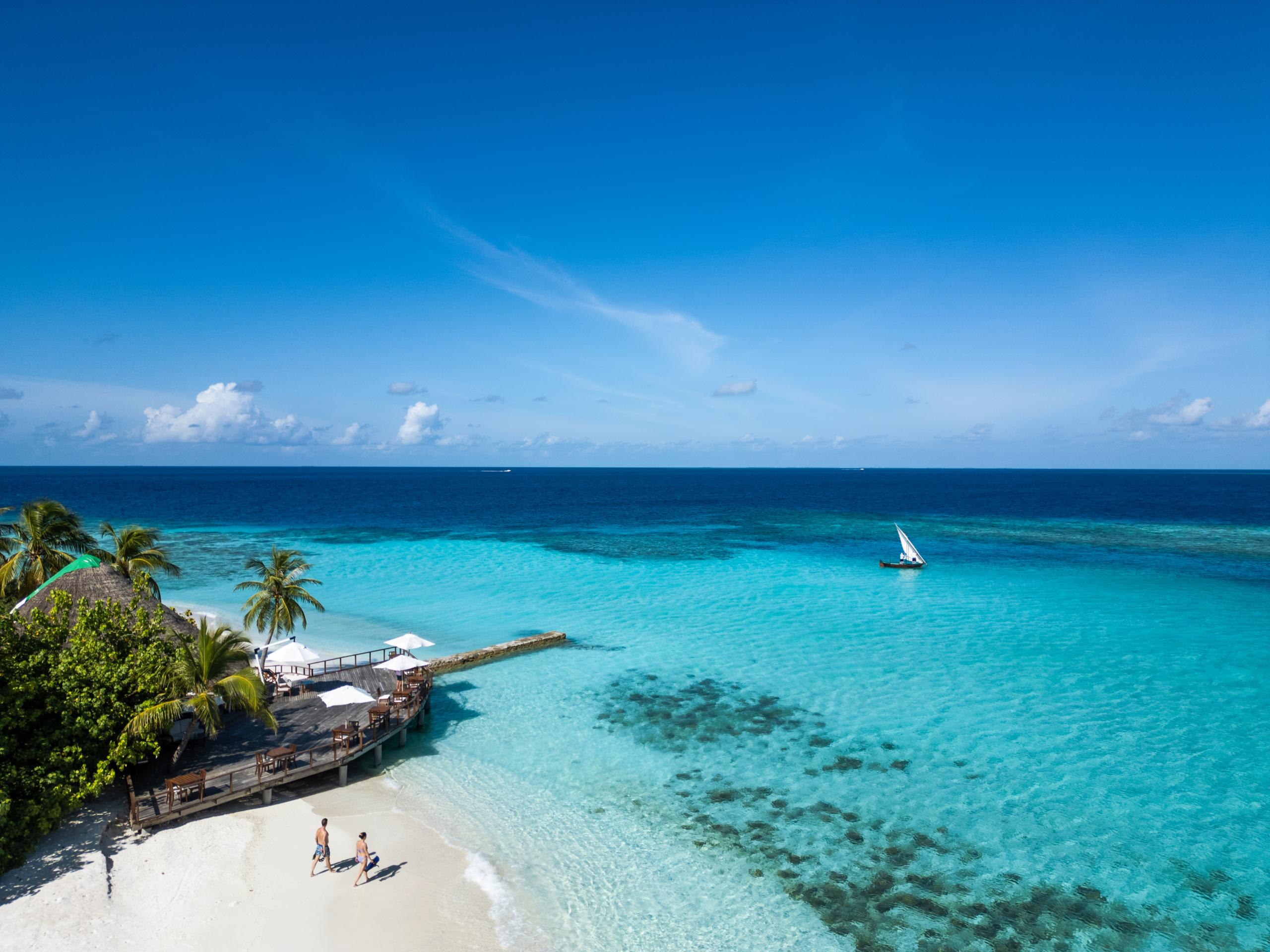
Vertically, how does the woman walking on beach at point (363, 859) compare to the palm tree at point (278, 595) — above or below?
below

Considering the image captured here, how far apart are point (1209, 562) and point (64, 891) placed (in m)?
71.9

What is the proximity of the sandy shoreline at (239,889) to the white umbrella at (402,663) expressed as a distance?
23.7ft

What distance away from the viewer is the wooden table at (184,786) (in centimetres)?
1587

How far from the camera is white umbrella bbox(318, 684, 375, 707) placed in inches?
818

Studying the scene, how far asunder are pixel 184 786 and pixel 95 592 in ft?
32.4

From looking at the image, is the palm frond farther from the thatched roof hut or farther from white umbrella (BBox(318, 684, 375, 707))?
the thatched roof hut

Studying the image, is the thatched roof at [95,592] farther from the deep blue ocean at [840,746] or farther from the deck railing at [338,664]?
the deep blue ocean at [840,746]

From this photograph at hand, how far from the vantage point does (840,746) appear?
68.6 ft

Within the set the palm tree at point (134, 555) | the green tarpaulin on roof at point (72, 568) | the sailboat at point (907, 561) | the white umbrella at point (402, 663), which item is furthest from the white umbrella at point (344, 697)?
the sailboat at point (907, 561)

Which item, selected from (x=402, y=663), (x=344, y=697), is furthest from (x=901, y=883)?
(x=402, y=663)

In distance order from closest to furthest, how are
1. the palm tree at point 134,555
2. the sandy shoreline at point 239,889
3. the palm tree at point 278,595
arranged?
the sandy shoreline at point 239,889 → the palm tree at point 278,595 → the palm tree at point 134,555

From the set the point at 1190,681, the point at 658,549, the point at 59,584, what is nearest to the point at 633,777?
the point at 59,584

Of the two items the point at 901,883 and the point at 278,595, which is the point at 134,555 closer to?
the point at 278,595

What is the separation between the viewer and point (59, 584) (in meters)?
21.8
